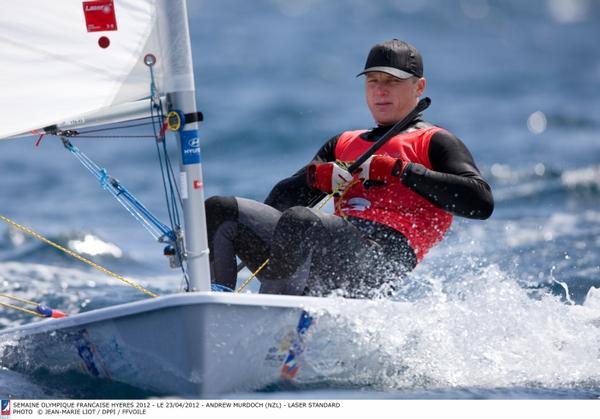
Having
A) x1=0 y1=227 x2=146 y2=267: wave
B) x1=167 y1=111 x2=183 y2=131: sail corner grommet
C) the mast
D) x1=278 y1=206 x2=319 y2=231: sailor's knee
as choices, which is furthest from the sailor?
x1=0 y1=227 x2=146 y2=267: wave

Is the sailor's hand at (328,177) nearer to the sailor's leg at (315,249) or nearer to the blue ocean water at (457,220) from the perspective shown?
the sailor's leg at (315,249)

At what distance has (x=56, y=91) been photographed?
9.50 feet

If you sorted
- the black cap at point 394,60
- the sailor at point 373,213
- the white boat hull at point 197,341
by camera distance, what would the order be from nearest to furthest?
1. the white boat hull at point 197,341
2. the sailor at point 373,213
3. the black cap at point 394,60

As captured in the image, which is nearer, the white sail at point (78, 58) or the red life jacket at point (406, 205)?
the white sail at point (78, 58)

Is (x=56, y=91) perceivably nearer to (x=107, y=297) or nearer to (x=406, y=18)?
(x=107, y=297)

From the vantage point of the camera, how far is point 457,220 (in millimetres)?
6488

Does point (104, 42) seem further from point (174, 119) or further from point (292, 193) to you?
point (292, 193)

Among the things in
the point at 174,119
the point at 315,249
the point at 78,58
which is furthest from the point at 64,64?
the point at 315,249

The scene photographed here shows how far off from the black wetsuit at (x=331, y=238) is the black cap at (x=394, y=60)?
10.4 inches

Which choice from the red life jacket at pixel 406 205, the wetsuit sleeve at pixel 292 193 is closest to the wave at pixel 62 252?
the wetsuit sleeve at pixel 292 193

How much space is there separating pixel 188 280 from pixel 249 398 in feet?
1.33

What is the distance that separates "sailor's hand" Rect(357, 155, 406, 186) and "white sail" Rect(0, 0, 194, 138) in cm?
63

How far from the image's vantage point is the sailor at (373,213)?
3092 millimetres

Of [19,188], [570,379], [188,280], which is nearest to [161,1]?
[188,280]
